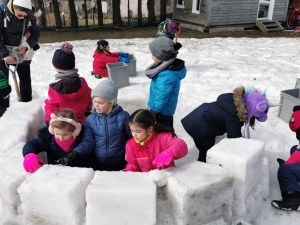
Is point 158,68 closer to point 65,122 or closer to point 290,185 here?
point 65,122

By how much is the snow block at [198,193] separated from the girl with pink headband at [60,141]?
2.96ft

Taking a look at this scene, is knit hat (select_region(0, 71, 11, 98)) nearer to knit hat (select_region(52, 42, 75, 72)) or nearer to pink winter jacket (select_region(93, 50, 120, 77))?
knit hat (select_region(52, 42, 75, 72))

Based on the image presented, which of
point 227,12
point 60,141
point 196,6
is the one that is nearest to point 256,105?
point 60,141

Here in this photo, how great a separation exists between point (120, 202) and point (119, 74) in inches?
→ 165

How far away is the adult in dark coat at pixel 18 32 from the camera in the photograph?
3714 mm

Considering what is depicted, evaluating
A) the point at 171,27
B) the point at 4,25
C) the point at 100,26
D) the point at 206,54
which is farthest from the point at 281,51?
the point at 100,26

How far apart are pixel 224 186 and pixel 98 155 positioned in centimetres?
118

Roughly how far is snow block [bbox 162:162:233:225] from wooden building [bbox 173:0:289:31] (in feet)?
39.9

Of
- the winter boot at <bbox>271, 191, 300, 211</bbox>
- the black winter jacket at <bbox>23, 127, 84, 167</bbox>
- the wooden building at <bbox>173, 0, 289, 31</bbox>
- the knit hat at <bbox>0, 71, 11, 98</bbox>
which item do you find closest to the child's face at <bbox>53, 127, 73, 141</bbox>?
the black winter jacket at <bbox>23, 127, 84, 167</bbox>

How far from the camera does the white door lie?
47.1ft

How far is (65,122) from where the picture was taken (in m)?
2.50

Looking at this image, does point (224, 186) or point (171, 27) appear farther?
point (171, 27)

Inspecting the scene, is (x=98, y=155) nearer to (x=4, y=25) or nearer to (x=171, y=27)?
(x=4, y=25)

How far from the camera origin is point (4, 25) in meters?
3.87
